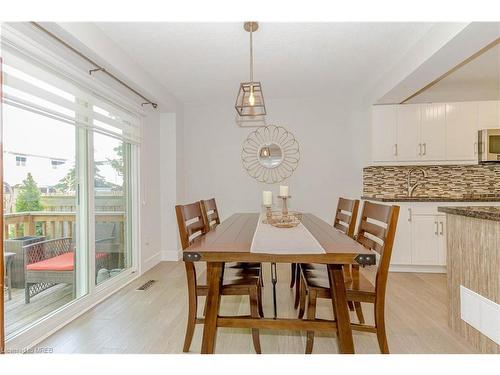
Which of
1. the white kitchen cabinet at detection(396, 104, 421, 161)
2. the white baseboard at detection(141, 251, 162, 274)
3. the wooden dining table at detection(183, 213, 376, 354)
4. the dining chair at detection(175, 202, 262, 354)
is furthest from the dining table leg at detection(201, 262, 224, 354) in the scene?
the white kitchen cabinet at detection(396, 104, 421, 161)

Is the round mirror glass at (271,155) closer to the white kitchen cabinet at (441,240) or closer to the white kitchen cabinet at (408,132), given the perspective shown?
the white kitchen cabinet at (408,132)

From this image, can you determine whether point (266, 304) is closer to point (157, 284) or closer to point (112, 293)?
point (157, 284)

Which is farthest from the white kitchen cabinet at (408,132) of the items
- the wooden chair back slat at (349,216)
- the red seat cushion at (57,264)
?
the red seat cushion at (57,264)

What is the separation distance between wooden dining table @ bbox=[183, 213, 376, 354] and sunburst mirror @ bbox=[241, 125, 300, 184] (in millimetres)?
2528

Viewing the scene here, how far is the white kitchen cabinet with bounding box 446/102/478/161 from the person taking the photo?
351 cm

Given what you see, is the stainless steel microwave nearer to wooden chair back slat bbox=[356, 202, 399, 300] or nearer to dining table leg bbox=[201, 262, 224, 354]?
wooden chair back slat bbox=[356, 202, 399, 300]

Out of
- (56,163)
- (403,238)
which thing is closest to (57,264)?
(56,163)

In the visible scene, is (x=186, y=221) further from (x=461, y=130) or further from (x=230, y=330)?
(x=461, y=130)

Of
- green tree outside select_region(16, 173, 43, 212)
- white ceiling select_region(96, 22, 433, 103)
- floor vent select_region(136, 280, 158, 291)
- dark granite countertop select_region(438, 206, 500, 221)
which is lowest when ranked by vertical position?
floor vent select_region(136, 280, 158, 291)

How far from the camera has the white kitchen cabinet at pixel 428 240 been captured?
335 centimetres

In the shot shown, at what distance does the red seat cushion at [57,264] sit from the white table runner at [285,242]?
64.7 inches
